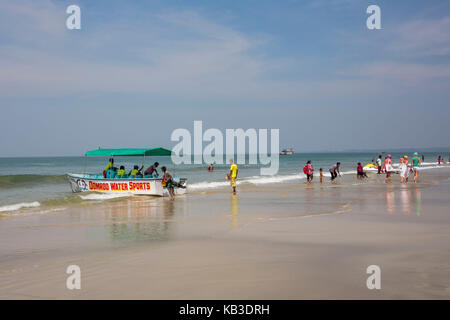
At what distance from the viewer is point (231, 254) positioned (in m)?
7.13

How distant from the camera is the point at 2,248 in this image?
8039 mm

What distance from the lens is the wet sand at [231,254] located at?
519 centimetres

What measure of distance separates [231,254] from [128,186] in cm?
1347

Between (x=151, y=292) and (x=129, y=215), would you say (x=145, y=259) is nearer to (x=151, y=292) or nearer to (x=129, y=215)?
(x=151, y=292)

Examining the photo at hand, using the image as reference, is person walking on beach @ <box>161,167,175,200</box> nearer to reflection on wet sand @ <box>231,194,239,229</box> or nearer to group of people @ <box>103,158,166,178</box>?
group of people @ <box>103,158,166,178</box>

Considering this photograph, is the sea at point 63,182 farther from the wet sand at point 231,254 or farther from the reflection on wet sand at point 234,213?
the wet sand at point 231,254

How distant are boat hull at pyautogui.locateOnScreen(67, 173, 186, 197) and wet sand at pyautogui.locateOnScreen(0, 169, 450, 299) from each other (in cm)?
604

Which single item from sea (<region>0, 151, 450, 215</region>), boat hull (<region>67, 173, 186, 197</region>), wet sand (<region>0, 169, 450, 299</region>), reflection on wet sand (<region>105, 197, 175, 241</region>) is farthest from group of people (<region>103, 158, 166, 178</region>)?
wet sand (<region>0, 169, 450, 299</region>)

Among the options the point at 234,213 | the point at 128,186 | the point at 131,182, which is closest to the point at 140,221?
the point at 234,213

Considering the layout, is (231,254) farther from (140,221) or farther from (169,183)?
(169,183)

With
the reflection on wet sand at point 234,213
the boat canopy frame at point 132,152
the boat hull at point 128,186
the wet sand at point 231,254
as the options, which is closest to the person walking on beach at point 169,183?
the boat hull at point 128,186

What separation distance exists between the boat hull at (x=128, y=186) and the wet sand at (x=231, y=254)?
19.8ft

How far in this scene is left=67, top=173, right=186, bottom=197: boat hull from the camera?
19.0 m
